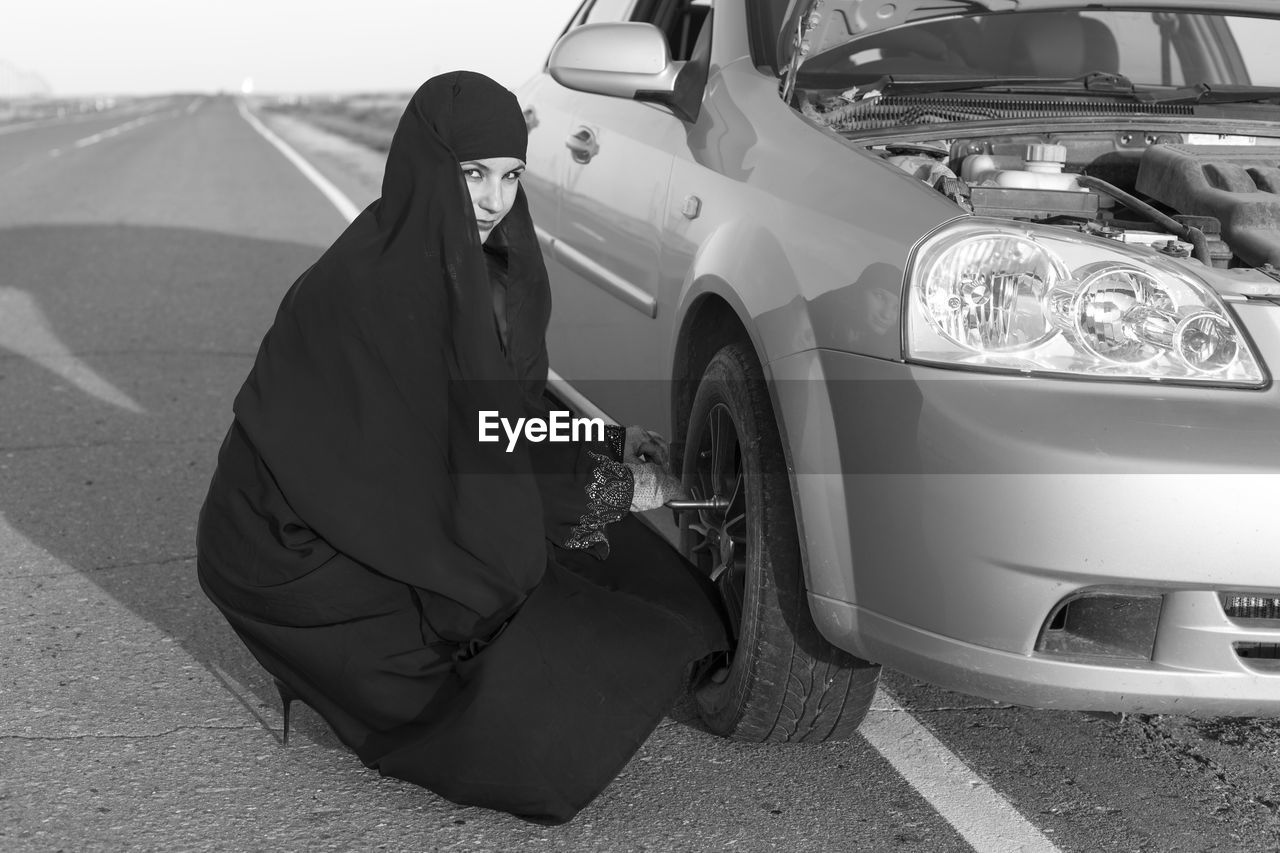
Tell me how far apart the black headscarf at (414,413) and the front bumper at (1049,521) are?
594 millimetres

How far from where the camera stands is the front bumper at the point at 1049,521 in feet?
6.70

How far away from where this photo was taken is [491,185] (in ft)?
9.05

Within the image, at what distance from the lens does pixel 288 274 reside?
29.7 feet

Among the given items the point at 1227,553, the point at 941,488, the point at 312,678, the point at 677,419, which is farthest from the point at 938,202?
the point at 312,678

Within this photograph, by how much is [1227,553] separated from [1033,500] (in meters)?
0.27

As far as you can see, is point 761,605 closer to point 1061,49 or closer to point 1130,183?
point 1130,183

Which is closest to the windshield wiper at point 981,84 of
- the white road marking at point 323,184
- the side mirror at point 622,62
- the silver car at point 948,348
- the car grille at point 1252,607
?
the silver car at point 948,348

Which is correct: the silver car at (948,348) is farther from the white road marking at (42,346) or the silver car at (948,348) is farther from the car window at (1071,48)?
the white road marking at (42,346)

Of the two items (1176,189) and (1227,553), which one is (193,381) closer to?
(1176,189)

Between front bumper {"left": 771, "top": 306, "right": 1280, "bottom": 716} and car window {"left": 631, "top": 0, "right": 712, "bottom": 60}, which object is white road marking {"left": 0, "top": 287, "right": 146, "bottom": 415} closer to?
car window {"left": 631, "top": 0, "right": 712, "bottom": 60}

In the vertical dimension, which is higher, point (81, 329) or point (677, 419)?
point (677, 419)

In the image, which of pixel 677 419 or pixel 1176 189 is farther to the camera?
pixel 677 419

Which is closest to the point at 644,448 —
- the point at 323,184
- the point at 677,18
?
the point at 677,18

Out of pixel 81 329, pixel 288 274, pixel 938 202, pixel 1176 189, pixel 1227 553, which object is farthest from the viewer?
pixel 288 274
